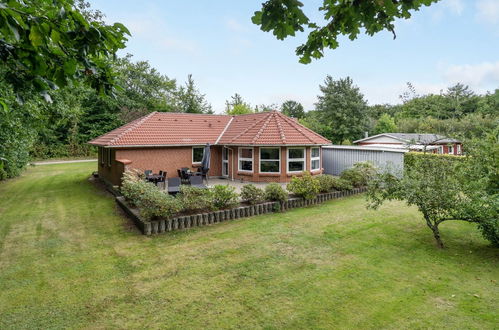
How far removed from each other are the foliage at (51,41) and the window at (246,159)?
13680 mm

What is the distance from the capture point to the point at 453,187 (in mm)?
6906

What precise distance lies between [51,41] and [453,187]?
321 inches

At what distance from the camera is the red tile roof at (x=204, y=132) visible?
639 inches

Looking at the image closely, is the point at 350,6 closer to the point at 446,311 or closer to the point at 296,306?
the point at 296,306

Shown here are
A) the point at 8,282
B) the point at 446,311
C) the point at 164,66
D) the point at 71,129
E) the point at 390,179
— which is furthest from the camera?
the point at 164,66

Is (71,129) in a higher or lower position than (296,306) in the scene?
higher

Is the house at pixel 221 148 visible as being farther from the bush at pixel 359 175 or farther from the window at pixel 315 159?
the bush at pixel 359 175

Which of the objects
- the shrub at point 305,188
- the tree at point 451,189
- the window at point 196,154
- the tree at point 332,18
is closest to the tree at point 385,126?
the window at point 196,154

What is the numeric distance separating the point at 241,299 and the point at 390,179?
5250 millimetres

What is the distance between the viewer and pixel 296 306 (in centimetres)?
484

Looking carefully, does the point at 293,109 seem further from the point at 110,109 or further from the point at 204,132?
the point at 204,132

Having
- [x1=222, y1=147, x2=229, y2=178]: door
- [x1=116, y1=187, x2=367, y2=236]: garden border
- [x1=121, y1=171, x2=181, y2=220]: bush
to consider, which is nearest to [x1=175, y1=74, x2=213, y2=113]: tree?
[x1=222, y1=147, x2=229, y2=178]: door

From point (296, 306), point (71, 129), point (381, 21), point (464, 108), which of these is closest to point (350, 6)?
point (381, 21)

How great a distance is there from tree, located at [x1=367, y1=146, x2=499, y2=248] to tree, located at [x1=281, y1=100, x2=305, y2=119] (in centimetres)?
5952
